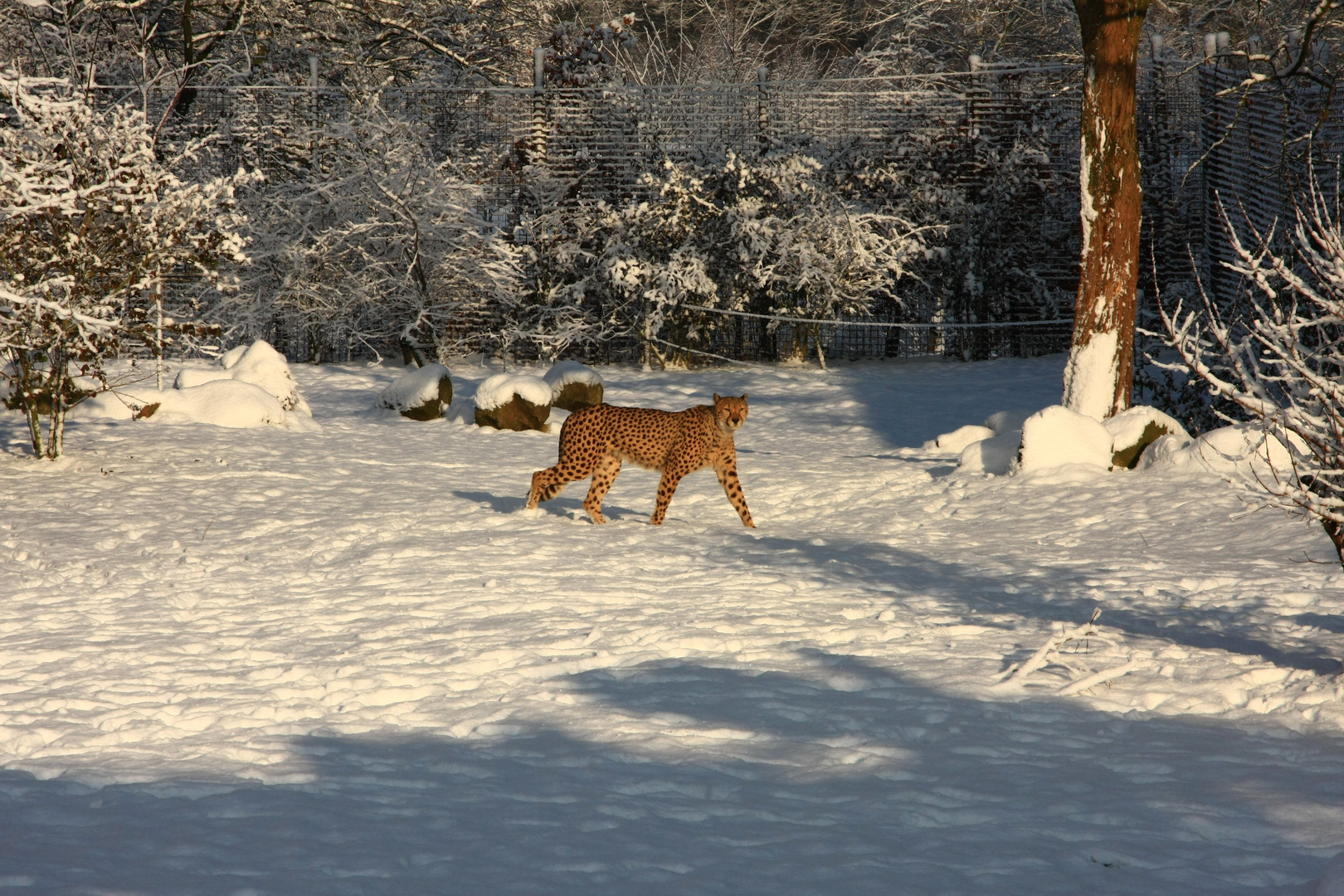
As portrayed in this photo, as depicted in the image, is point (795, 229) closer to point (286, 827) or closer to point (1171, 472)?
point (1171, 472)

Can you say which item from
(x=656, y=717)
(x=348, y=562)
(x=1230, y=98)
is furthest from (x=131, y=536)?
(x=1230, y=98)

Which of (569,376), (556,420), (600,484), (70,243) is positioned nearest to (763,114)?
(569,376)

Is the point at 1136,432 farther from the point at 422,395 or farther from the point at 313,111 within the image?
the point at 313,111

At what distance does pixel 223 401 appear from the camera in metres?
11.0

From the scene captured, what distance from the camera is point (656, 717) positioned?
13.2 ft

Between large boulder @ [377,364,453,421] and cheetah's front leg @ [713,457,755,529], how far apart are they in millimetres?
5529

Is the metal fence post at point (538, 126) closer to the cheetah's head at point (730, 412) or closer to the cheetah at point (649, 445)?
the cheetah at point (649, 445)

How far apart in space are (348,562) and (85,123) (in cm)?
460

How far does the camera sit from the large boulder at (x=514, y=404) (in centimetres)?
1174

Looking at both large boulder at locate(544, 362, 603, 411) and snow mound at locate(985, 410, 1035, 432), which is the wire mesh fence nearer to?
large boulder at locate(544, 362, 603, 411)

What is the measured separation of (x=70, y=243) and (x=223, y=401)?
3.46 metres

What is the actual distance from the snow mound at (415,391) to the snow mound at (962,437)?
18.5 feet

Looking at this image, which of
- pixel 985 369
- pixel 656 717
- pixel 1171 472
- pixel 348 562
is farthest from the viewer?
pixel 985 369

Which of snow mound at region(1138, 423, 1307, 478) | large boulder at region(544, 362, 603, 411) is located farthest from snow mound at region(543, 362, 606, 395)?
snow mound at region(1138, 423, 1307, 478)
